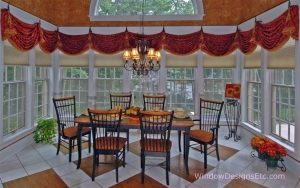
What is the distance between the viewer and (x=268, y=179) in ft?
9.18

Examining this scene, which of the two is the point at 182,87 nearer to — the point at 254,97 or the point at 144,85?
the point at 144,85

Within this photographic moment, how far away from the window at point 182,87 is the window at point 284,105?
5.87ft

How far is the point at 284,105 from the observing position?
345 cm

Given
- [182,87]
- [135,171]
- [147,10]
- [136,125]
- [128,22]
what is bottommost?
[135,171]

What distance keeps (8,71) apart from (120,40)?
2.39 metres

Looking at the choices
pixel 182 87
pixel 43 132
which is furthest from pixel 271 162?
pixel 43 132

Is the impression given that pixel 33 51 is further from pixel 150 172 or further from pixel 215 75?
pixel 215 75

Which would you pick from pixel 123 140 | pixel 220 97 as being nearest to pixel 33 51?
pixel 123 140

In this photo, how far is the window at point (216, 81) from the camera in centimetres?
486

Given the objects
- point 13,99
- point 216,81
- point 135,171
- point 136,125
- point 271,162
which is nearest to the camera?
point 136,125

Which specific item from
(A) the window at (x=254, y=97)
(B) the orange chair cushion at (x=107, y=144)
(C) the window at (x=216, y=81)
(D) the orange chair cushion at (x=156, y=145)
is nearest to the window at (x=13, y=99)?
(B) the orange chair cushion at (x=107, y=144)

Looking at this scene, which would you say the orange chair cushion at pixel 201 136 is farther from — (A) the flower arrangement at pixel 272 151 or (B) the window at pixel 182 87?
→ (B) the window at pixel 182 87

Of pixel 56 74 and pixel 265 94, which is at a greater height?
pixel 56 74

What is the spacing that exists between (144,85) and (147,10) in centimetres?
192
